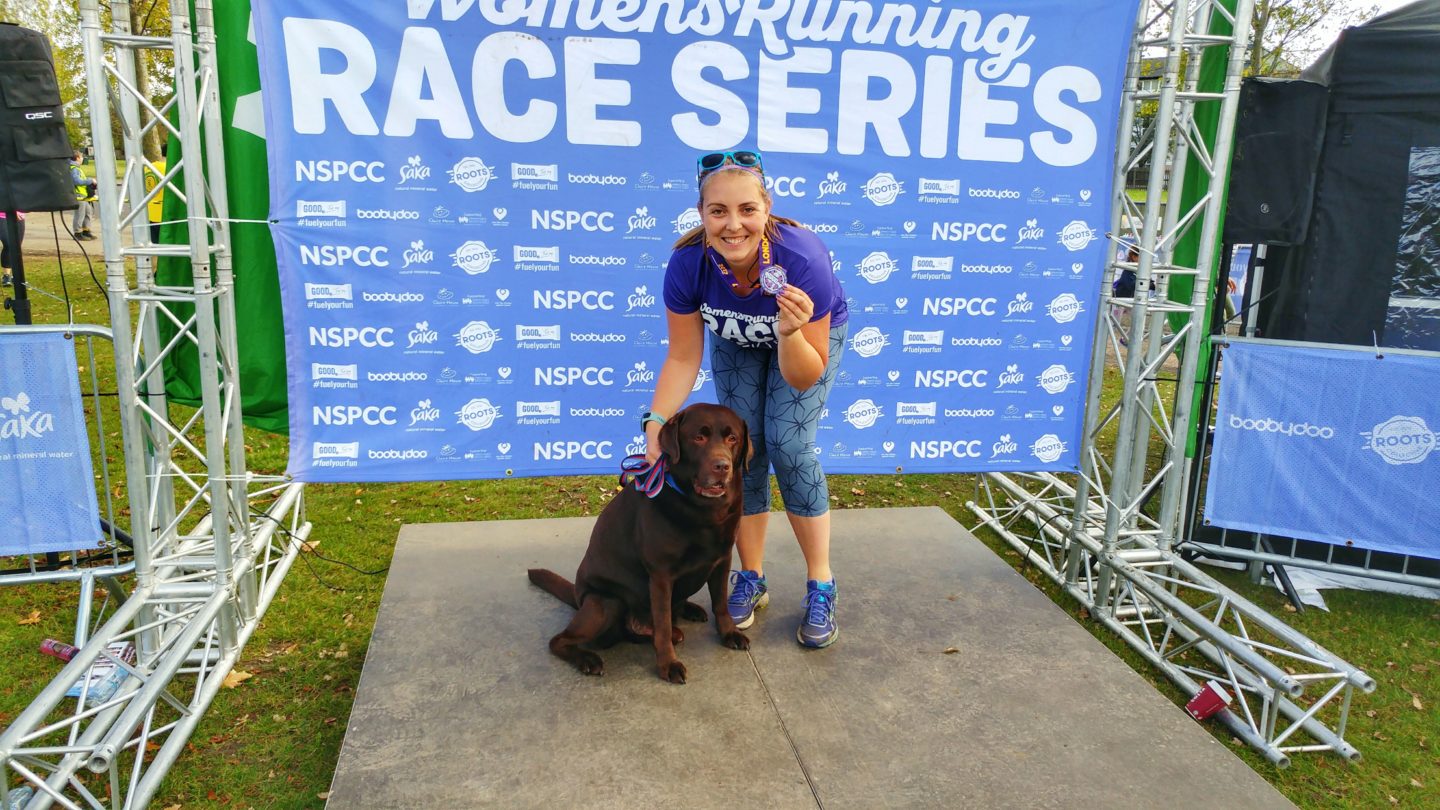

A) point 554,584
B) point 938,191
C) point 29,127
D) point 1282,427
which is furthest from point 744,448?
point 29,127

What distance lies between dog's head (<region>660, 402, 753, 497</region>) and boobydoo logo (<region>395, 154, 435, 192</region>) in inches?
68.3

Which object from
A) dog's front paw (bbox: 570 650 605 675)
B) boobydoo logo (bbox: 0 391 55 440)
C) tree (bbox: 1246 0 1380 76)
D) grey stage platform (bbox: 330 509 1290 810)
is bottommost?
grey stage platform (bbox: 330 509 1290 810)

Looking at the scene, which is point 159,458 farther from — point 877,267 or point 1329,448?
point 1329,448

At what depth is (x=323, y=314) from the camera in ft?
13.2

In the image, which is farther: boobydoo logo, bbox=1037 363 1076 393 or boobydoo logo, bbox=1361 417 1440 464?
boobydoo logo, bbox=1037 363 1076 393

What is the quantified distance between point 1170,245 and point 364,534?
4.55 m

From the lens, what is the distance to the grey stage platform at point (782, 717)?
2.81 metres

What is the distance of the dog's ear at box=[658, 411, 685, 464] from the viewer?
119 inches

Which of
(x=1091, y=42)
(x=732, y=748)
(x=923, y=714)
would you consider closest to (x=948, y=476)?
(x=1091, y=42)

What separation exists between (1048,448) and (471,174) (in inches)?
125

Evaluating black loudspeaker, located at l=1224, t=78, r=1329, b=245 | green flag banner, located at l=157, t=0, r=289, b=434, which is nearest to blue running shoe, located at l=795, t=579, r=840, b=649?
green flag banner, located at l=157, t=0, r=289, b=434

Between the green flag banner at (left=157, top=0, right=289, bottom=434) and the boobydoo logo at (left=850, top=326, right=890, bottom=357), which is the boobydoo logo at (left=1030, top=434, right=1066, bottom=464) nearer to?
the boobydoo logo at (left=850, top=326, right=890, bottom=357)

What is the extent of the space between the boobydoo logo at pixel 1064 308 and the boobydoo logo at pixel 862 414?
3.28ft

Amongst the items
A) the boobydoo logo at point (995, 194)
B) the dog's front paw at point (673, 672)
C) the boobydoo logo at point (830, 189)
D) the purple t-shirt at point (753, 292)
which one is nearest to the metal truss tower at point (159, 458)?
the dog's front paw at point (673, 672)
